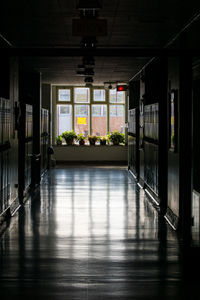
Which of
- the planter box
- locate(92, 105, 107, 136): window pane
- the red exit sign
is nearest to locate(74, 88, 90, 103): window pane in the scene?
locate(92, 105, 107, 136): window pane

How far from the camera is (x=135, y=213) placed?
8523 millimetres

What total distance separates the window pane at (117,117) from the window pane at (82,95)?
1098 mm

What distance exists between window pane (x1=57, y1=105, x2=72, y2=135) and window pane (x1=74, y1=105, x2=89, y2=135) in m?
0.29

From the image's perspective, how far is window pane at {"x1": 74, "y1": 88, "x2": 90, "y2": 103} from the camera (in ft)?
Result: 67.1

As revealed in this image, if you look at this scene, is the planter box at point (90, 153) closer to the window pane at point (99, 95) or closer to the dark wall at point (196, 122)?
the window pane at point (99, 95)

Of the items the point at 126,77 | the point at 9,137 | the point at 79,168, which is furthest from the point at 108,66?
the point at 79,168

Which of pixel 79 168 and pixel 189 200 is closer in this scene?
pixel 189 200

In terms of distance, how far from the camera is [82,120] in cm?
2047

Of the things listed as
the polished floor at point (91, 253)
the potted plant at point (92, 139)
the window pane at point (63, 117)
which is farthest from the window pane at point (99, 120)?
the polished floor at point (91, 253)

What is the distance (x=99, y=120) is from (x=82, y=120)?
0.71m

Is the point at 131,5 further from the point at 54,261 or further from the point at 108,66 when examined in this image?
the point at 108,66

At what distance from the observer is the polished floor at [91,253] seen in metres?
4.55

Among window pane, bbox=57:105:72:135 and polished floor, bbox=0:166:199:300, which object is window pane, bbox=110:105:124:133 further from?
polished floor, bbox=0:166:199:300

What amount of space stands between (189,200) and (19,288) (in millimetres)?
2424
